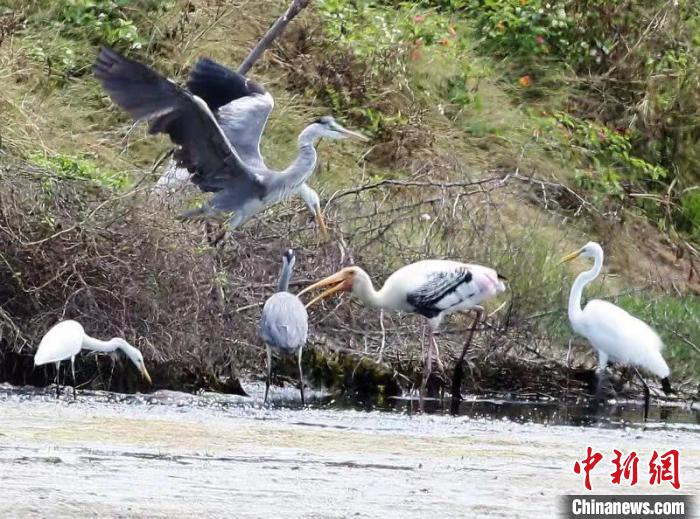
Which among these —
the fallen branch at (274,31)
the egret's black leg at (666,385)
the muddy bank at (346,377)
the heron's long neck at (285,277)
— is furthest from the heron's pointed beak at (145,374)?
the egret's black leg at (666,385)

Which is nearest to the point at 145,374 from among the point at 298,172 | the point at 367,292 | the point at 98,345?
the point at 98,345

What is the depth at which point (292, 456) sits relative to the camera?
284 inches

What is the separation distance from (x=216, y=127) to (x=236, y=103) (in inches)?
38.9

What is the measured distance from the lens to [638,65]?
15.1 m

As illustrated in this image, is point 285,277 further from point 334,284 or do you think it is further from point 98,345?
point 98,345

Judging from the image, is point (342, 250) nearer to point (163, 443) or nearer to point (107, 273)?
point (107, 273)

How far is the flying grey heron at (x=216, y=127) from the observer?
980 cm

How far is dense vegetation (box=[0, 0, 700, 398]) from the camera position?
9688mm

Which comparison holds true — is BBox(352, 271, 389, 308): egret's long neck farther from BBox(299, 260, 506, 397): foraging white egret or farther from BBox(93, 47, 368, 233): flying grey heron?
BBox(93, 47, 368, 233): flying grey heron

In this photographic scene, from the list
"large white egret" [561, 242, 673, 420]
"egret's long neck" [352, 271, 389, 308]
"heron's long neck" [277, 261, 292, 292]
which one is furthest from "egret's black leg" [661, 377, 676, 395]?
"heron's long neck" [277, 261, 292, 292]

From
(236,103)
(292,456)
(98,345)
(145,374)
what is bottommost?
(292,456)

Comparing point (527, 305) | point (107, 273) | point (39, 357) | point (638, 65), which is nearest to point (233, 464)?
point (39, 357)

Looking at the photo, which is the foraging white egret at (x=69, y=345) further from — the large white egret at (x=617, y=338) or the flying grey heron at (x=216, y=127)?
the large white egret at (x=617, y=338)

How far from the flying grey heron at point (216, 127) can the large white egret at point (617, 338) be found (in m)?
1.73
